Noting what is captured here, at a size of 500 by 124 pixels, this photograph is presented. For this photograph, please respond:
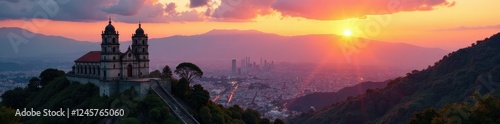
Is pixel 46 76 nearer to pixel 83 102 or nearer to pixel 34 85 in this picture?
pixel 34 85

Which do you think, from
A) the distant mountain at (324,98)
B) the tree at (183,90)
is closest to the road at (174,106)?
the tree at (183,90)

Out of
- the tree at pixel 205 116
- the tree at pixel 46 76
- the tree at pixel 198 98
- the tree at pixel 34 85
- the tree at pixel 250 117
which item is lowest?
the tree at pixel 250 117

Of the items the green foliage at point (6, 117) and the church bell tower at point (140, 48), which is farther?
the church bell tower at point (140, 48)

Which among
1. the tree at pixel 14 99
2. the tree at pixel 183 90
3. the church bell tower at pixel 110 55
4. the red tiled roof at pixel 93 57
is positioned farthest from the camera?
the tree at pixel 14 99

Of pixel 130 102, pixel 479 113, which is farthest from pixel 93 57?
pixel 479 113

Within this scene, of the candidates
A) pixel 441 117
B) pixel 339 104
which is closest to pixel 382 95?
pixel 339 104

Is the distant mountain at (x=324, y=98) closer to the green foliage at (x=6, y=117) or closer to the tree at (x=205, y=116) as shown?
the tree at (x=205, y=116)

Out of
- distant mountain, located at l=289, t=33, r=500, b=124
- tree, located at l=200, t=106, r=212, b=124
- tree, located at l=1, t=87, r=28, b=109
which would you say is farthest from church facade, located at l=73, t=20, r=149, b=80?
distant mountain, located at l=289, t=33, r=500, b=124
